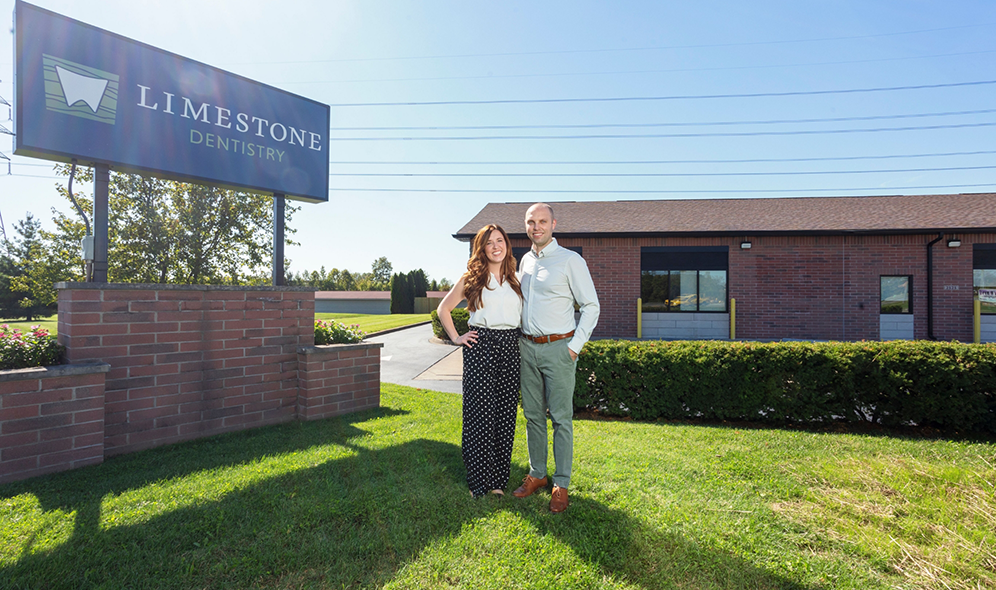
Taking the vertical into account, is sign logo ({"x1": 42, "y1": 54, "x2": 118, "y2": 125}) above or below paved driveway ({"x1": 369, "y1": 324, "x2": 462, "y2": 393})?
above

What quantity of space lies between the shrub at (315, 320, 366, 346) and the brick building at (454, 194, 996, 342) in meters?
9.00

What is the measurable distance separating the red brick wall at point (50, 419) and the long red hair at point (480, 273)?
115 inches

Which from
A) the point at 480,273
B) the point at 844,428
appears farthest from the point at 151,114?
the point at 844,428

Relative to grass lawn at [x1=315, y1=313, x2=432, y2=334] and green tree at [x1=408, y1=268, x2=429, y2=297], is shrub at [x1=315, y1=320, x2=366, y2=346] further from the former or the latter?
green tree at [x1=408, y1=268, x2=429, y2=297]

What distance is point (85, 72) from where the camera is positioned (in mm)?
3695

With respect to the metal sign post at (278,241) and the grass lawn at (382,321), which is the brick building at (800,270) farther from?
the metal sign post at (278,241)

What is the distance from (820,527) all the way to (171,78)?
614cm

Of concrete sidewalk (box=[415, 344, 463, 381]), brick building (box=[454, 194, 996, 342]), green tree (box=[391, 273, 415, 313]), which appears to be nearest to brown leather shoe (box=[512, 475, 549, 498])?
concrete sidewalk (box=[415, 344, 463, 381])

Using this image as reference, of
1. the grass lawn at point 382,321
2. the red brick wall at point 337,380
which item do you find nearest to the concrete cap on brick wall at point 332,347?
the red brick wall at point 337,380

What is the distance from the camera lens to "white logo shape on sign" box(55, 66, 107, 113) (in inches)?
142

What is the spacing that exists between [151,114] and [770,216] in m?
16.0

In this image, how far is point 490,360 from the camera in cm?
292

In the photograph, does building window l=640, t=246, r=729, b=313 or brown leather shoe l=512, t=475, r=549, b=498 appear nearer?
brown leather shoe l=512, t=475, r=549, b=498

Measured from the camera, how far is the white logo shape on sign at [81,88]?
3.61 metres
